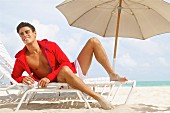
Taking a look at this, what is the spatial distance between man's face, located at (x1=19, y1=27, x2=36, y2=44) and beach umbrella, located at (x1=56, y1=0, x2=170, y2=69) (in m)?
2.05

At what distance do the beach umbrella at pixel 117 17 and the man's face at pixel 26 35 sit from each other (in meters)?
2.05

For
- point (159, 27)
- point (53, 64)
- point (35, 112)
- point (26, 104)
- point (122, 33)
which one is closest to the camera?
point (35, 112)

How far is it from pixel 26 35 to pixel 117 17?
2742 millimetres

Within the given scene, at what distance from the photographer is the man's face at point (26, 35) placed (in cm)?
416

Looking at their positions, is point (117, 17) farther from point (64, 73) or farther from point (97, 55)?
point (64, 73)

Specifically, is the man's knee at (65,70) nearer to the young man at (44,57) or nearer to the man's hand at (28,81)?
the young man at (44,57)

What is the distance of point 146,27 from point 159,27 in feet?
0.93

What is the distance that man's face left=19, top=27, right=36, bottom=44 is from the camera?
416 centimetres

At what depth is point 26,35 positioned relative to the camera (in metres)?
4.17

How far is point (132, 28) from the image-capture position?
21.2ft

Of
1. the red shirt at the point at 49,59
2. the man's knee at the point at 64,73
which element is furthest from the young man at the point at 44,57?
the man's knee at the point at 64,73

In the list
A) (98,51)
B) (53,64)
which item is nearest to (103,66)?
(98,51)

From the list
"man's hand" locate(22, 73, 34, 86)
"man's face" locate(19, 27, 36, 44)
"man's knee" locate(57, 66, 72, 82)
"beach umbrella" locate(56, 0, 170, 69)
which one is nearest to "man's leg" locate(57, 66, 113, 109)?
"man's knee" locate(57, 66, 72, 82)

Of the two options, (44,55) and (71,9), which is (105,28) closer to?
(71,9)
